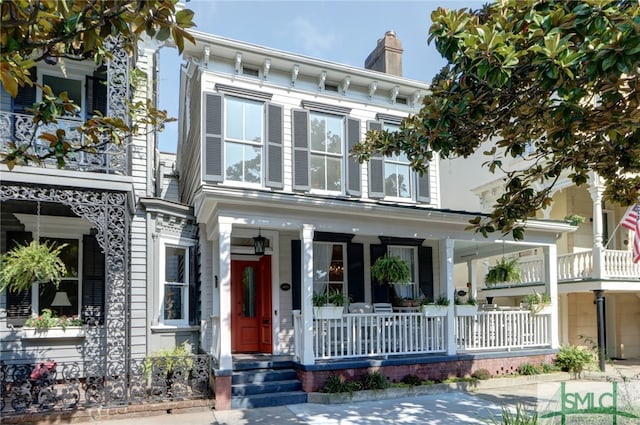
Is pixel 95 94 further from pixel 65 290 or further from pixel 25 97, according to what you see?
pixel 65 290

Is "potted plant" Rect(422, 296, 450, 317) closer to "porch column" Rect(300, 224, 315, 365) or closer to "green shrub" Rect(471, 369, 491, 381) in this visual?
"green shrub" Rect(471, 369, 491, 381)

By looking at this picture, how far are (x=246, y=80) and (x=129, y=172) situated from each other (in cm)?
347

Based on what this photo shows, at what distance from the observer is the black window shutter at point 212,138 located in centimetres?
973

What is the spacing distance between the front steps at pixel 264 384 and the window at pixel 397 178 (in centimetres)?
489

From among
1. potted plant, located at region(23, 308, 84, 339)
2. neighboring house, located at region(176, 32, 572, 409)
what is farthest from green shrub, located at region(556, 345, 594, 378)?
potted plant, located at region(23, 308, 84, 339)

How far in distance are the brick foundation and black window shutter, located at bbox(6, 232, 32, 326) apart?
17.0ft

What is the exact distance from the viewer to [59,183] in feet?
25.1

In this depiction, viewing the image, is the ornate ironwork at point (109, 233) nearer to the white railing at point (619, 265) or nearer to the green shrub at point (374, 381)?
the green shrub at point (374, 381)

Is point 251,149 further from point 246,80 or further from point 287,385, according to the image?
point 287,385

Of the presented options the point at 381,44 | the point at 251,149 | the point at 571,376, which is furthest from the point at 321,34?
the point at 571,376

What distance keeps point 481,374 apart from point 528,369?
1283mm

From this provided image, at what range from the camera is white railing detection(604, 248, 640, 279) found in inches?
488

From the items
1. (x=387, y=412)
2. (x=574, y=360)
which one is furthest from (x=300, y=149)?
(x=574, y=360)

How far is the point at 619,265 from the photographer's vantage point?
41.4ft
